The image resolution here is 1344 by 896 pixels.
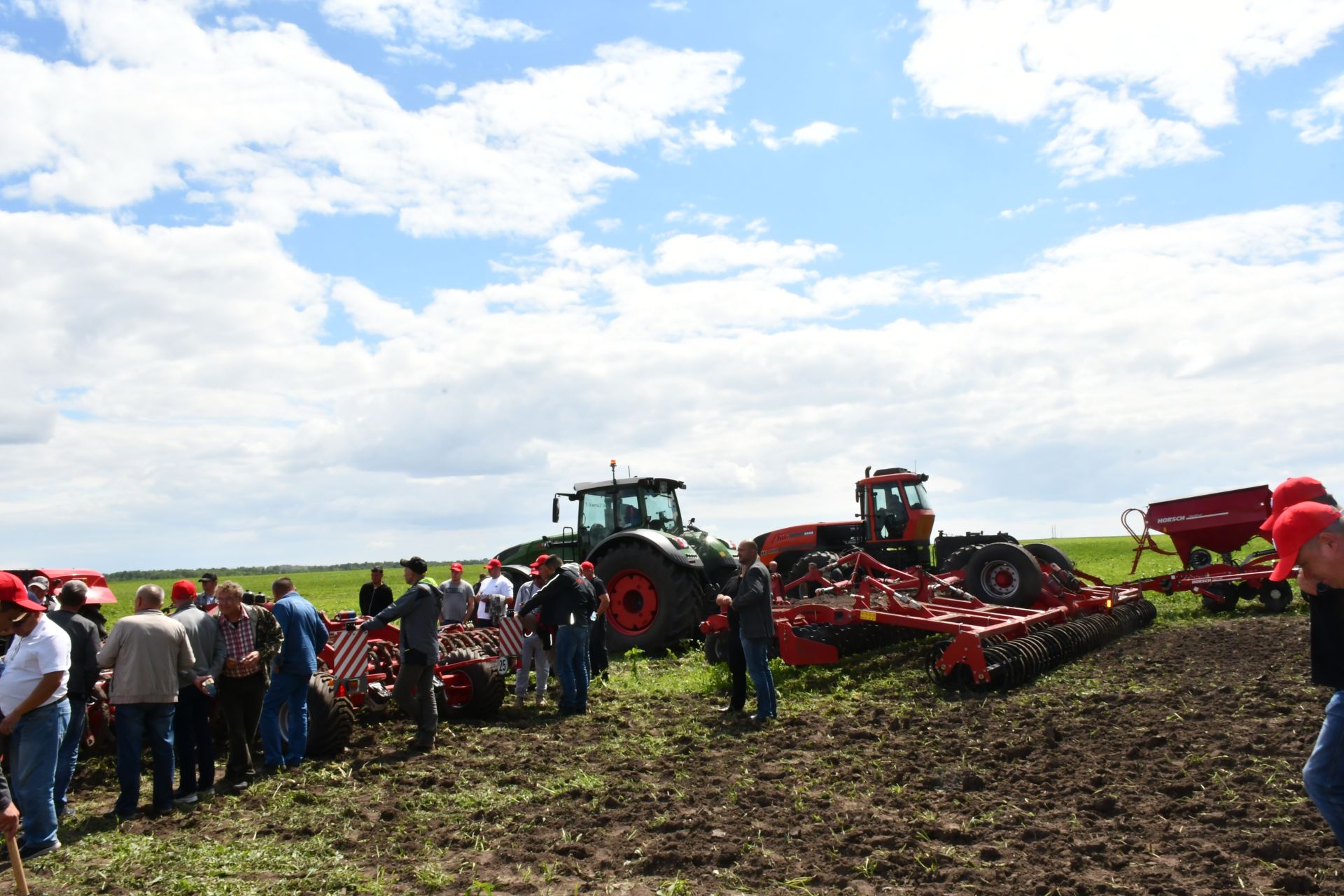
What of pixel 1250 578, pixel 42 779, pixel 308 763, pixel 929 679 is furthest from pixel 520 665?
pixel 1250 578

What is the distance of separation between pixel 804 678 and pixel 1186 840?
5544 mm

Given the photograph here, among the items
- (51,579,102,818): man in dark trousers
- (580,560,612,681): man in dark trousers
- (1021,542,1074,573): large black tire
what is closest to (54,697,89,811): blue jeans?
(51,579,102,818): man in dark trousers

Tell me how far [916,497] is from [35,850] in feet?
45.7

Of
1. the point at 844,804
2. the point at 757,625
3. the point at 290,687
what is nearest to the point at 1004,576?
the point at 757,625

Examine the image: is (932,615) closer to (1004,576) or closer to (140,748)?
(1004,576)

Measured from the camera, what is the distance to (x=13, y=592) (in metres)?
5.09

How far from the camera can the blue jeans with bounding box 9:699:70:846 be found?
5.37m

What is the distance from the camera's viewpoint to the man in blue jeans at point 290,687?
7.16 m

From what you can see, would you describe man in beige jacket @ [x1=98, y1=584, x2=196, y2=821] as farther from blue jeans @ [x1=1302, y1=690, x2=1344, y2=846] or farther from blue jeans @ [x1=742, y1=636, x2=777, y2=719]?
blue jeans @ [x1=1302, y1=690, x2=1344, y2=846]

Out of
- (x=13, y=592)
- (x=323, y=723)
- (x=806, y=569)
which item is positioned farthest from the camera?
(x=806, y=569)

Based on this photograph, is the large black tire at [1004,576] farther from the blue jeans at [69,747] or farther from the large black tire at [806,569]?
the blue jeans at [69,747]

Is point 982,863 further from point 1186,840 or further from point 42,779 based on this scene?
point 42,779

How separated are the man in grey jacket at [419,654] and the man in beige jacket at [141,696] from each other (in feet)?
5.83

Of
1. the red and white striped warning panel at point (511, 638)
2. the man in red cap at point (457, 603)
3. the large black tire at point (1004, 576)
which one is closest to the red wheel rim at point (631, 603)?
the man in red cap at point (457, 603)
